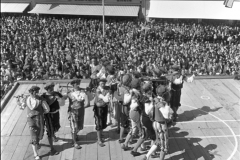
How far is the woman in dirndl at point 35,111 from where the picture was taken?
6258 mm

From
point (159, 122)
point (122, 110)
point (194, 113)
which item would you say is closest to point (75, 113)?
point (122, 110)

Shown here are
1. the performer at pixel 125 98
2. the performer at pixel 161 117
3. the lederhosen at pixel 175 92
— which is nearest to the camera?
the performer at pixel 161 117

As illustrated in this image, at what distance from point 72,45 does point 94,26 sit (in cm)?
531

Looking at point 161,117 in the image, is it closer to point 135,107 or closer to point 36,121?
point 135,107

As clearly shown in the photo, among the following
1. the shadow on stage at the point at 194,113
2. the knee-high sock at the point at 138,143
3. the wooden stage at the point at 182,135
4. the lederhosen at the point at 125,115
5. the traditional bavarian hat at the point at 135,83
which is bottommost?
the wooden stage at the point at 182,135

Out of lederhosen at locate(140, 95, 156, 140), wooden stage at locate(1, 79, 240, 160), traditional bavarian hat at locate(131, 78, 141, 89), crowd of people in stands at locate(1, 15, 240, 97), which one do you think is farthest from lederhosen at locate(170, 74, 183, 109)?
crowd of people in stands at locate(1, 15, 240, 97)

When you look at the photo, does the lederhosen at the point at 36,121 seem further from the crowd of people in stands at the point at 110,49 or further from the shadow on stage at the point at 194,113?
the shadow on stage at the point at 194,113

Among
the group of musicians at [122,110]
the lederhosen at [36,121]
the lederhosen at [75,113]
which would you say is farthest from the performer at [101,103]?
the lederhosen at [36,121]

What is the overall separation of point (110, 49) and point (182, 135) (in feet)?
27.9

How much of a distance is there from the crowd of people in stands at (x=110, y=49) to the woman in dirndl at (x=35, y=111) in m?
3.85

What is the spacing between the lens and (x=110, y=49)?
50.8 ft

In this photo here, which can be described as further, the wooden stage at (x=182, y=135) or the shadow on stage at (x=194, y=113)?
the shadow on stage at (x=194, y=113)

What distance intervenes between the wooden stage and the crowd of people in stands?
278 cm

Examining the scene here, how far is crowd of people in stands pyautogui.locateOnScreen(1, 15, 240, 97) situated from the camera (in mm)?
13078
